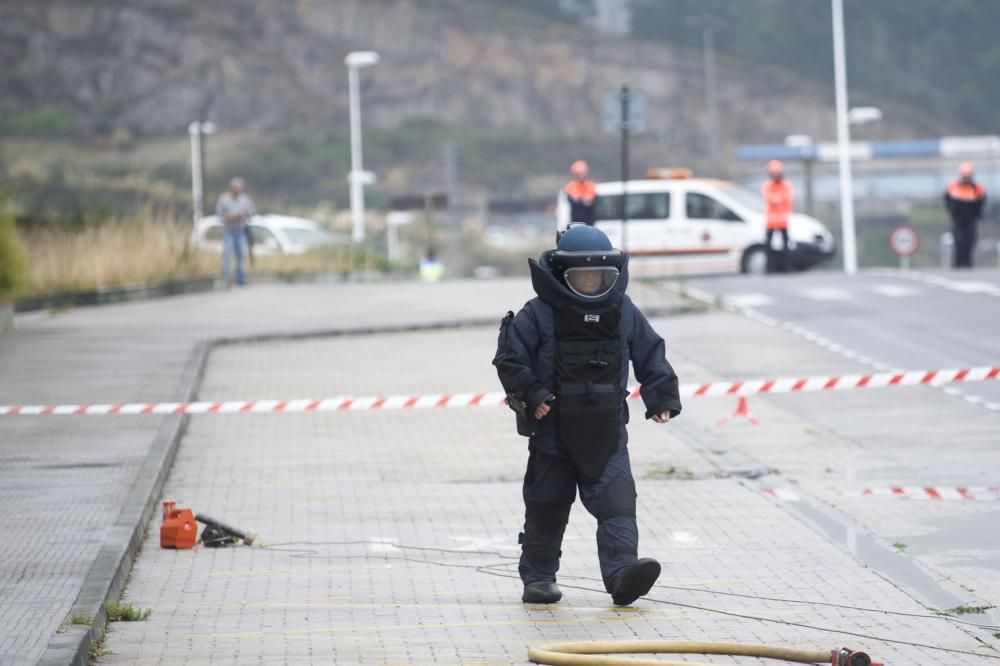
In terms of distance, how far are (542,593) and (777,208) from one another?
23.8 meters

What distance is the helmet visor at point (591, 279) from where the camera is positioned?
7.82 m

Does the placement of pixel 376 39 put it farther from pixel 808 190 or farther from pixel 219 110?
pixel 808 190

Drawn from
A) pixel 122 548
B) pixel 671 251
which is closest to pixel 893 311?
pixel 671 251

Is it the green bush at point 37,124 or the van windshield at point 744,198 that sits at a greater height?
the green bush at point 37,124

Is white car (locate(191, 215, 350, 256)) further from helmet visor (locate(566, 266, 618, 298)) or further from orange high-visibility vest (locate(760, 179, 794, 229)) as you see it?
helmet visor (locate(566, 266, 618, 298))

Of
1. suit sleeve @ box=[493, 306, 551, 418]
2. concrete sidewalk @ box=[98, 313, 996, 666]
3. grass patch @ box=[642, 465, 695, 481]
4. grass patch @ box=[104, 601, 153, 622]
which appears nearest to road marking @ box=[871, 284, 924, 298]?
concrete sidewalk @ box=[98, 313, 996, 666]

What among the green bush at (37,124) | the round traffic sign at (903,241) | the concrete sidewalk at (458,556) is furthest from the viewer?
the green bush at (37,124)

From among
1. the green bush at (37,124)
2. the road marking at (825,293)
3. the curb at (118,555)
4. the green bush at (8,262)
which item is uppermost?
the green bush at (37,124)

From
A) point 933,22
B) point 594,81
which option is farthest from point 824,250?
point 933,22

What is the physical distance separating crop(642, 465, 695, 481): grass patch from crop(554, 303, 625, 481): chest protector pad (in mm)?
4182

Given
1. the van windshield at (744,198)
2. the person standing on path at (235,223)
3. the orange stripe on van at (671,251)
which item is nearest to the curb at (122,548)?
the person standing on path at (235,223)

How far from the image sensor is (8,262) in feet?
74.9

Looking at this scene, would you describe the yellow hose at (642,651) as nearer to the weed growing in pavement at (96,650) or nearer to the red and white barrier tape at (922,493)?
the weed growing in pavement at (96,650)

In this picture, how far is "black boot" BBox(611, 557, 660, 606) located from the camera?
763 centimetres
